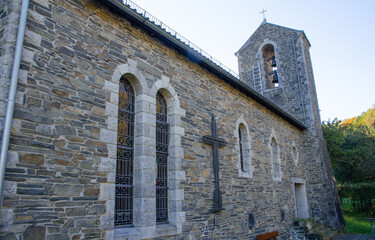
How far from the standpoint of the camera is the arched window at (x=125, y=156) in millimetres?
4992

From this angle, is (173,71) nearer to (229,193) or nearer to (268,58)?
(229,193)

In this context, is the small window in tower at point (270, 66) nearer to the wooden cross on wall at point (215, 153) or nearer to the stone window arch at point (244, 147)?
the stone window arch at point (244, 147)

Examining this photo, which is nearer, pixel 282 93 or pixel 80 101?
pixel 80 101

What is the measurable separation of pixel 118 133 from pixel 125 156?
0.44 metres

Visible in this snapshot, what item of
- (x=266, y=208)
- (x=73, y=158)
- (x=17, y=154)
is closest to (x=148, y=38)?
(x=73, y=158)

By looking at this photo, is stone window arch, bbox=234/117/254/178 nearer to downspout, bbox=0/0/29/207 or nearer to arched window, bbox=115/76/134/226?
arched window, bbox=115/76/134/226

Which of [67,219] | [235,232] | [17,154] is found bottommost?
[235,232]

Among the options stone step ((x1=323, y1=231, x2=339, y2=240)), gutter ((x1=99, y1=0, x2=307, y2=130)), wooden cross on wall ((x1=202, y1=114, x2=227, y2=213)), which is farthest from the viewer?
stone step ((x1=323, y1=231, x2=339, y2=240))

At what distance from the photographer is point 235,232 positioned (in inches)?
296

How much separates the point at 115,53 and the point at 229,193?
15.1 ft

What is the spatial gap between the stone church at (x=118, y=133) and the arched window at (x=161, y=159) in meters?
0.02

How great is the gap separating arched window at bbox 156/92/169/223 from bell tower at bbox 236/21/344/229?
10393 mm

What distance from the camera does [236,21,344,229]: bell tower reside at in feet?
46.2

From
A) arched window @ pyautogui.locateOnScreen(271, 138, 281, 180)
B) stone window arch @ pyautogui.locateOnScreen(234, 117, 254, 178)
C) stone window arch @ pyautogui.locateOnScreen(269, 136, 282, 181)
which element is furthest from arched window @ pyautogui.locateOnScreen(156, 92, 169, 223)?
arched window @ pyautogui.locateOnScreen(271, 138, 281, 180)
